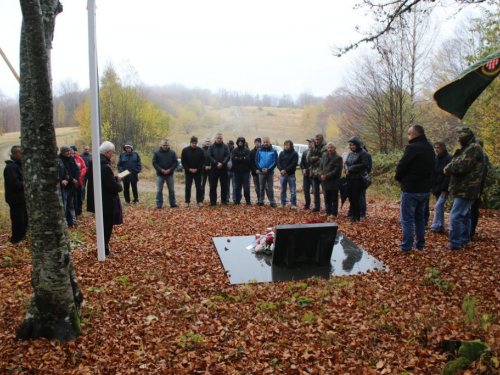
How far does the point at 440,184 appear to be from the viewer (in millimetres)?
7918

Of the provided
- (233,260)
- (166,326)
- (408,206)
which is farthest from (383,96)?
(166,326)

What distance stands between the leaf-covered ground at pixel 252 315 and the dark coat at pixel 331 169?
2668mm

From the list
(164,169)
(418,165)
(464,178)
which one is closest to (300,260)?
(418,165)

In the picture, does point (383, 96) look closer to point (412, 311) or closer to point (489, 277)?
point (489, 277)

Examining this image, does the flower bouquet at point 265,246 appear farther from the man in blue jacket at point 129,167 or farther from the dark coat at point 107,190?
the man in blue jacket at point 129,167

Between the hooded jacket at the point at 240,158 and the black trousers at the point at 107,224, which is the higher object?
the hooded jacket at the point at 240,158

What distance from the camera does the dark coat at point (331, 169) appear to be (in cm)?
946

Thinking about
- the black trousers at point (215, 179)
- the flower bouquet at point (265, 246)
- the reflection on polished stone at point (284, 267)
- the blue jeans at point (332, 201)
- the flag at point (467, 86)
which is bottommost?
the reflection on polished stone at point (284, 267)

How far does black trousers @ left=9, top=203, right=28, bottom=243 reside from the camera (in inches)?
274

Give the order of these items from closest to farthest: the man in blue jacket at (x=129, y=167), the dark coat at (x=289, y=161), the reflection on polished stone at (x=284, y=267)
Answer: the reflection on polished stone at (x=284, y=267), the dark coat at (x=289, y=161), the man in blue jacket at (x=129, y=167)

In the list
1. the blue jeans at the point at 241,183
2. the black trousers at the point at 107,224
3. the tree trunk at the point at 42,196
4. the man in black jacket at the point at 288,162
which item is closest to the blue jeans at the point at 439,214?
the man in black jacket at the point at 288,162

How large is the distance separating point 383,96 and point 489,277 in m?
17.1

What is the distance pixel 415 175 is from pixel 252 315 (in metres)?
3.84

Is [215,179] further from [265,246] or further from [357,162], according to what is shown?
[265,246]
